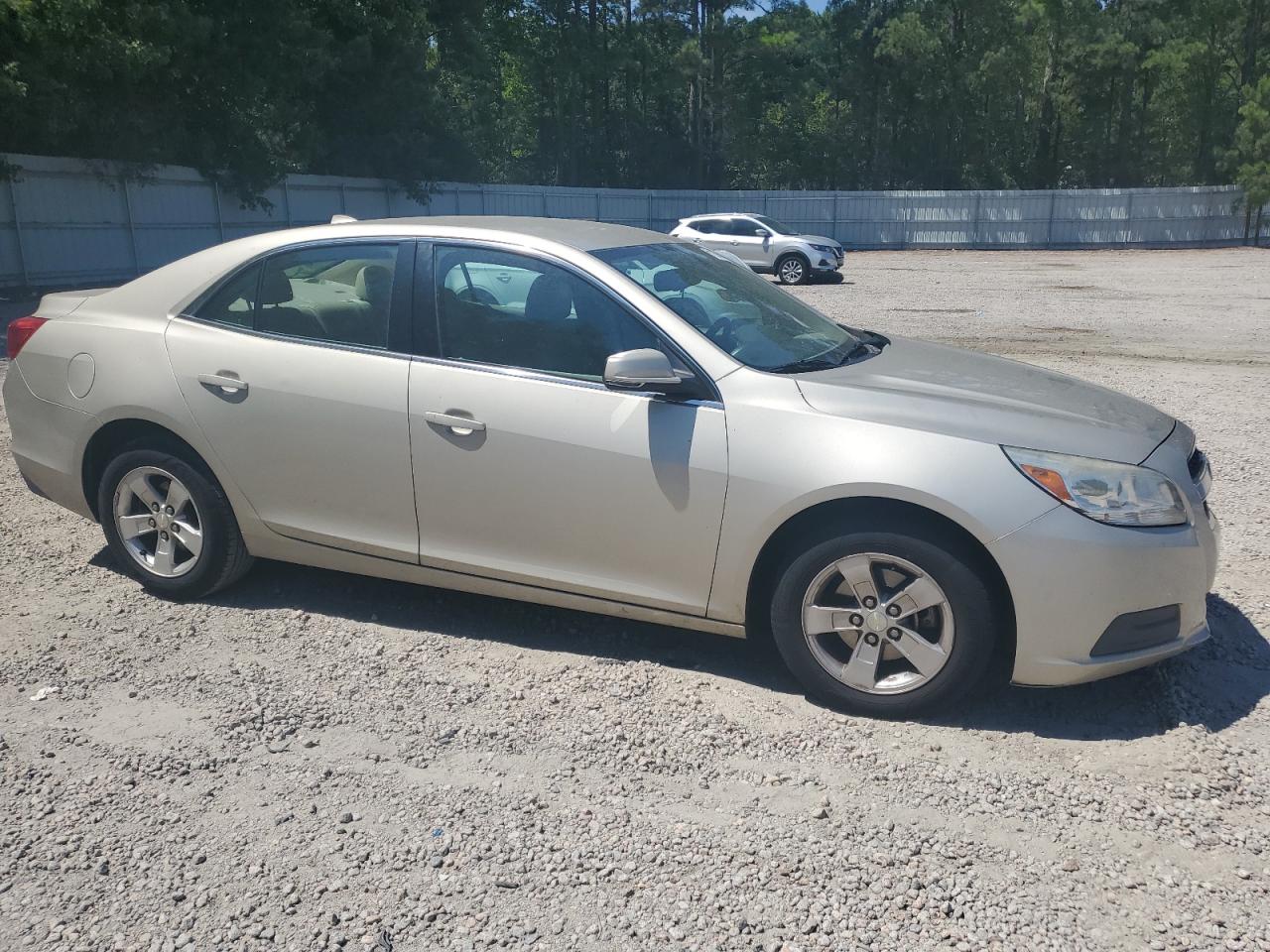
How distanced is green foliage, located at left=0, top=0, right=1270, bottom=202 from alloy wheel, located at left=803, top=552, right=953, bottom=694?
29059 mm

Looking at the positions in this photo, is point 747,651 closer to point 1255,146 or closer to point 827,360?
point 827,360

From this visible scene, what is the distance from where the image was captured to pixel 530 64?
55.7 meters

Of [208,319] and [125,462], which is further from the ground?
[208,319]

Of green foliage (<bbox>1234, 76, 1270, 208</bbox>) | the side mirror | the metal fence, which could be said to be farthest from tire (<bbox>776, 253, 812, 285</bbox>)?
green foliage (<bbox>1234, 76, 1270, 208</bbox>)

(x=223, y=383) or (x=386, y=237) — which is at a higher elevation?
(x=386, y=237)

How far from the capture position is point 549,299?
172 inches

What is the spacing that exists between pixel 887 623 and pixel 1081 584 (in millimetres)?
635

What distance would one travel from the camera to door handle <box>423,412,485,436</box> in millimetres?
4266

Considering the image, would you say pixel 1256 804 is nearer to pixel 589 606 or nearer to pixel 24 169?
pixel 589 606

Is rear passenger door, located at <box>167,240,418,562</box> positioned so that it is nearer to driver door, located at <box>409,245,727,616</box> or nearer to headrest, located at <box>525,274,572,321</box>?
driver door, located at <box>409,245,727,616</box>

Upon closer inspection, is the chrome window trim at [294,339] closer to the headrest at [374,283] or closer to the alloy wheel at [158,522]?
the headrest at [374,283]

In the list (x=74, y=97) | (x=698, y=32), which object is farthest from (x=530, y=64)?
(x=74, y=97)

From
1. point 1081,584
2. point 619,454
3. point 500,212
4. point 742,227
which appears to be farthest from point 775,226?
point 1081,584

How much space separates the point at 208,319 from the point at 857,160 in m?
57.6
